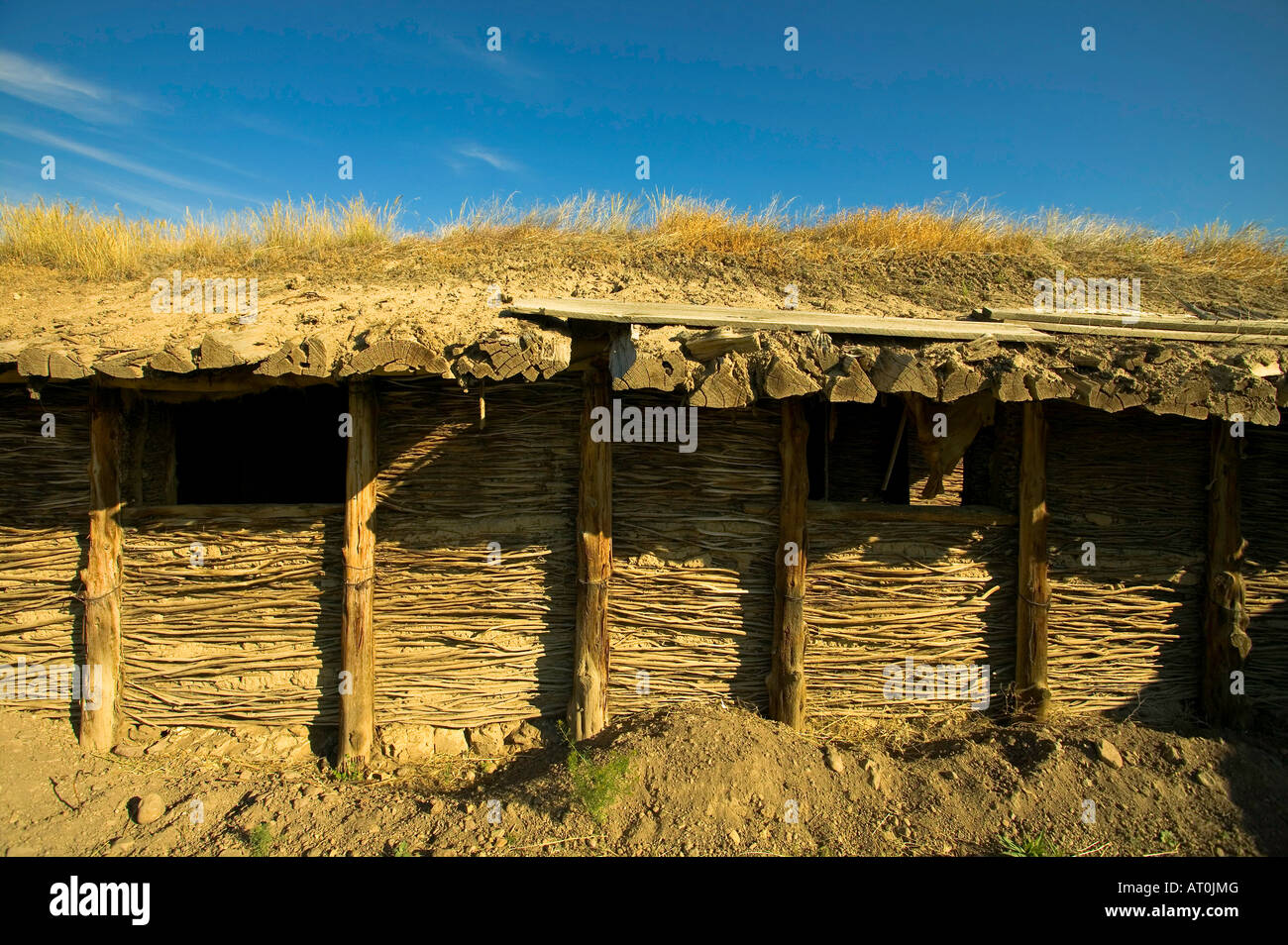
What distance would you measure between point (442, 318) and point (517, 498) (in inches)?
52.1

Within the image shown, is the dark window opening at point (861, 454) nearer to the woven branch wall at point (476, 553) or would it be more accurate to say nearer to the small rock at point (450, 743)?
the woven branch wall at point (476, 553)

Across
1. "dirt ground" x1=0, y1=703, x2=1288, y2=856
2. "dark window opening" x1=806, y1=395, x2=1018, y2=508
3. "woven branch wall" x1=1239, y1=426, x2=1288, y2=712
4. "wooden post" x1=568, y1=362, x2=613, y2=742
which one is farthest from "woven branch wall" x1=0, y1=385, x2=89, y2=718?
"woven branch wall" x1=1239, y1=426, x2=1288, y2=712

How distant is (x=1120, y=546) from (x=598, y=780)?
13.3 ft

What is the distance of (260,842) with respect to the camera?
362 cm

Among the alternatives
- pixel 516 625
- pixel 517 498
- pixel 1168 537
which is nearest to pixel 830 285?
pixel 1168 537

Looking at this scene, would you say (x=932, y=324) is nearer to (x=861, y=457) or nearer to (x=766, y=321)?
(x=766, y=321)

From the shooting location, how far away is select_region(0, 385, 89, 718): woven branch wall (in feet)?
14.6

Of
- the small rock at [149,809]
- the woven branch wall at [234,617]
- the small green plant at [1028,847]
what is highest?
the woven branch wall at [234,617]

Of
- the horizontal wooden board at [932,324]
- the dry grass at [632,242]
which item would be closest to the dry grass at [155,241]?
the dry grass at [632,242]

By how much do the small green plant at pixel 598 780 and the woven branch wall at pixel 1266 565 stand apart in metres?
4.72

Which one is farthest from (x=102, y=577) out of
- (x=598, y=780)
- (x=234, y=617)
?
(x=598, y=780)

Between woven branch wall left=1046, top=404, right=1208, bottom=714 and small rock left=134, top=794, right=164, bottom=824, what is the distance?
19.5 feet

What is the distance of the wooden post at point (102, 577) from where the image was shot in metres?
4.39

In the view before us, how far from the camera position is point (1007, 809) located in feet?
12.6
